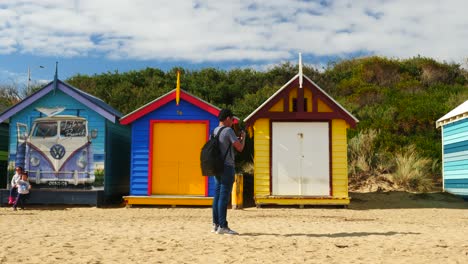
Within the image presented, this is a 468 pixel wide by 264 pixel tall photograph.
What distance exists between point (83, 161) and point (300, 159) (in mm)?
5687

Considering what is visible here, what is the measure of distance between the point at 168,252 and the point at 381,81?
3142 cm

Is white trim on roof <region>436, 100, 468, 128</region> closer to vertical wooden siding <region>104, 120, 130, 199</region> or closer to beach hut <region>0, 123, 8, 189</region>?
vertical wooden siding <region>104, 120, 130, 199</region>

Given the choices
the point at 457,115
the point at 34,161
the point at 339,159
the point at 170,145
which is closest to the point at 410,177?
the point at 457,115

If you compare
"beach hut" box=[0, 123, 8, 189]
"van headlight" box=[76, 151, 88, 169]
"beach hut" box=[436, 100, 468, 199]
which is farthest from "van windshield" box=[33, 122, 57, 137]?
"beach hut" box=[436, 100, 468, 199]

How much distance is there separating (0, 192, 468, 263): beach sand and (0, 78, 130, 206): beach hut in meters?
1.48

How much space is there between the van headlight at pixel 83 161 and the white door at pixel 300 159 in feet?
16.2

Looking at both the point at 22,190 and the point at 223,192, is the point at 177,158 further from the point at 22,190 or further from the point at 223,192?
the point at 223,192

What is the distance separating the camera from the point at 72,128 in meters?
13.5

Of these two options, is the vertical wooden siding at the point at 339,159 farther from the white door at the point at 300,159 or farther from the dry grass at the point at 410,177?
the dry grass at the point at 410,177

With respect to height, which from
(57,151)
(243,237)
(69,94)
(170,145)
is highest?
(69,94)

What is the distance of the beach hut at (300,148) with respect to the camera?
12.8 metres

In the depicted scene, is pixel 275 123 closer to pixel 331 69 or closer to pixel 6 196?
pixel 6 196

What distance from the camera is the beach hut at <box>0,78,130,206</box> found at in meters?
13.3

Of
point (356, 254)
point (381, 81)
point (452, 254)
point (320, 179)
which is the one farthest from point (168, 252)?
point (381, 81)
